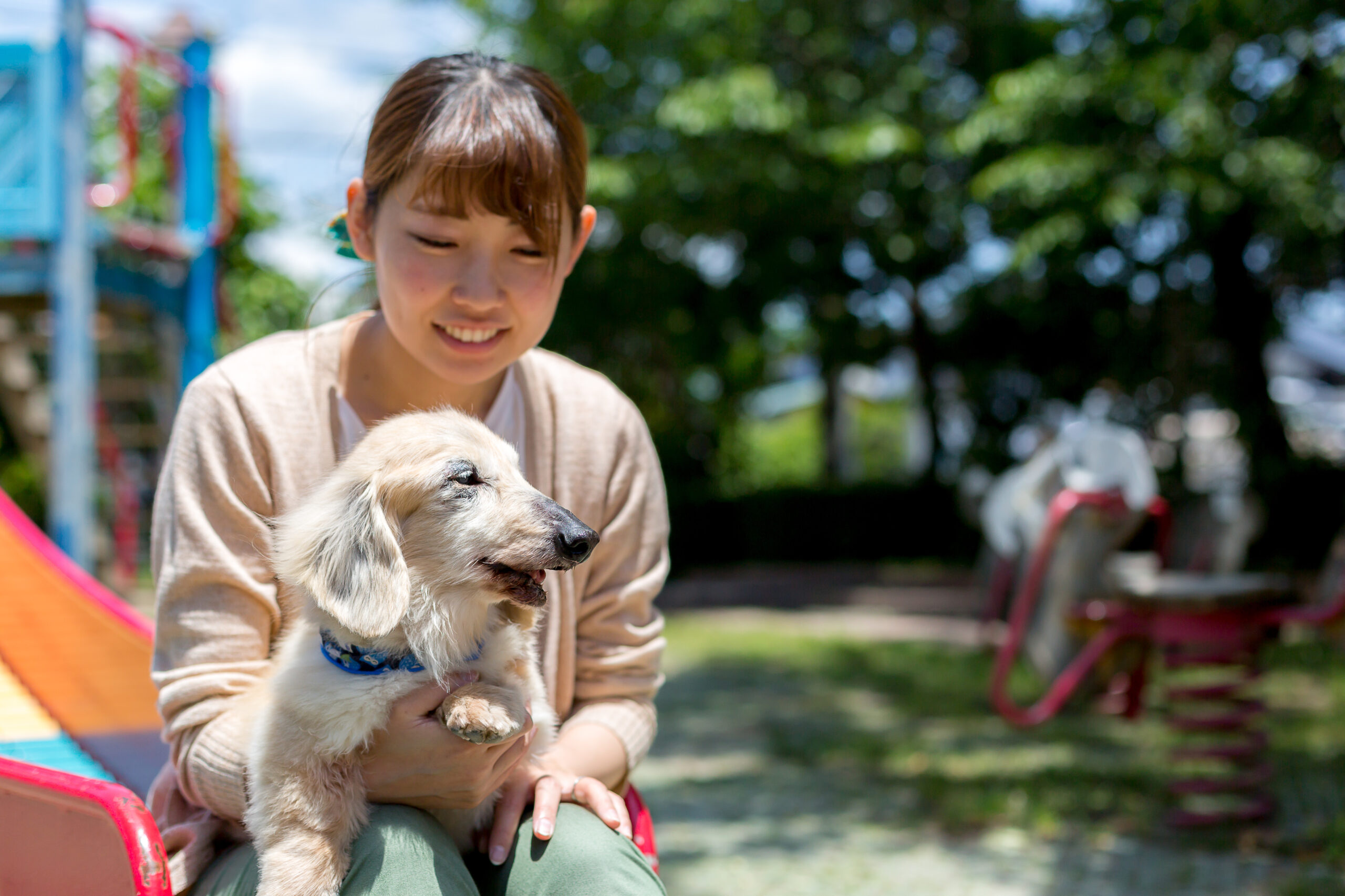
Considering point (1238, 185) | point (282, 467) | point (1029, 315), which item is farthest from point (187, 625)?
point (1029, 315)

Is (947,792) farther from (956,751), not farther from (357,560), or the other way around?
(357,560)

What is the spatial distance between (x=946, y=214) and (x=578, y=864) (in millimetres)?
11859

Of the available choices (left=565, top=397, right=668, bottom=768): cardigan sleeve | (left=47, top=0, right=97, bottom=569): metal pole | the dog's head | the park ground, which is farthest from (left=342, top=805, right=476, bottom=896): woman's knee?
(left=47, top=0, right=97, bottom=569): metal pole

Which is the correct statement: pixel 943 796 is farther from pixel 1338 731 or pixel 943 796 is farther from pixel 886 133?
pixel 886 133

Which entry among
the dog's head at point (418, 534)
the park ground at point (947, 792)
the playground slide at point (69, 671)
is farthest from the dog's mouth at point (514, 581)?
the park ground at point (947, 792)

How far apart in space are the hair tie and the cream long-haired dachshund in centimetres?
55

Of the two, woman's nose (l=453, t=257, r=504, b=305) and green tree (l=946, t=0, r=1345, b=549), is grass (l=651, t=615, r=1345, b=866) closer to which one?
green tree (l=946, t=0, r=1345, b=549)

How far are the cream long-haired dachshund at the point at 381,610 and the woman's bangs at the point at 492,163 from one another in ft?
1.19

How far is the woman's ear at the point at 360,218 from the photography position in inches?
75.7

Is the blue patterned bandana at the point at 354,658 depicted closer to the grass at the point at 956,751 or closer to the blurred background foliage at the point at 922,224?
the grass at the point at 956,751

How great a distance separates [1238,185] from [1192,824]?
6420mm

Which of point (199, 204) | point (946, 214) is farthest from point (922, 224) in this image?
point (199, 204)

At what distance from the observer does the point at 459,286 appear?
1804 millimetres

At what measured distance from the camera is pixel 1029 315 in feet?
45.6
